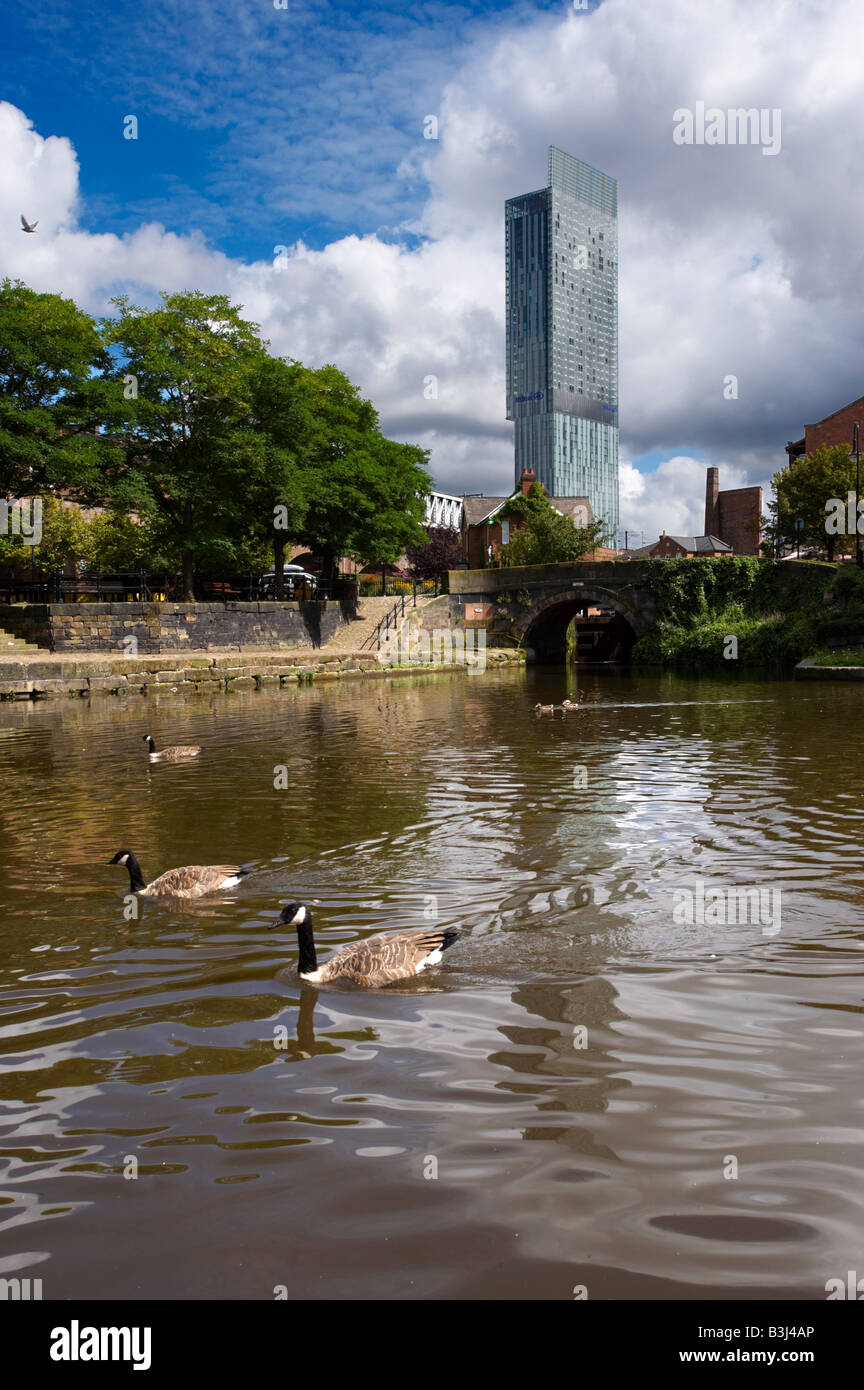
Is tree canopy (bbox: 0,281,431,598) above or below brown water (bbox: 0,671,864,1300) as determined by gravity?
above

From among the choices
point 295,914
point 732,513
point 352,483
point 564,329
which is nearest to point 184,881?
point 295,914

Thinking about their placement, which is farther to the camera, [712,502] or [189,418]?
[712,502]

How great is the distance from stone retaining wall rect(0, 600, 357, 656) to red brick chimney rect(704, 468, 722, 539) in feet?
186

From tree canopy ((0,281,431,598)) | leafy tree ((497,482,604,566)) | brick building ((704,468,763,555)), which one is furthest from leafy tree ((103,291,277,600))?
brick building ((704,468,763,555))

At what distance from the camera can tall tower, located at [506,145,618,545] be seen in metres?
182

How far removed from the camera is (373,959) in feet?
16.1

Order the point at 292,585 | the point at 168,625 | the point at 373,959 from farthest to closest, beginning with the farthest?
the point at 292,585, the point at 168,625, the point at 373,959

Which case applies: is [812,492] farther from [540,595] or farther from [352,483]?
[352,483]

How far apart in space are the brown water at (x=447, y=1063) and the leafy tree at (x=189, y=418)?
26822 millimetres

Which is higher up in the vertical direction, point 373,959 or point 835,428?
point 835,428

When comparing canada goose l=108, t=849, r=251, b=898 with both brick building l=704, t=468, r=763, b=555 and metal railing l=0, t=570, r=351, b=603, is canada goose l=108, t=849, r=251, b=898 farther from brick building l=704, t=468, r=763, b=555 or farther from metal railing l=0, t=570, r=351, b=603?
brick building l=704, t=468, r=763, b=555

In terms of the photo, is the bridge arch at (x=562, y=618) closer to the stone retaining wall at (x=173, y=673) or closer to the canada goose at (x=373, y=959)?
the stone retaining wall at (x=173, y=673)

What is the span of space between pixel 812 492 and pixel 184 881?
48637 millimetres
